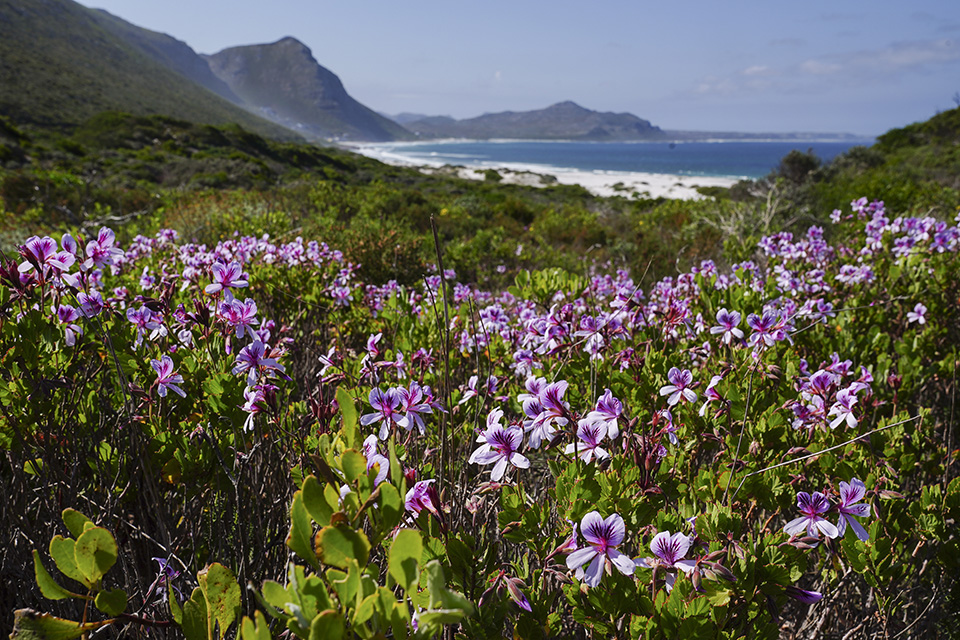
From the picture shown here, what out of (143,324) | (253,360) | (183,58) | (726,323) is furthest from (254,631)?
(183,58)

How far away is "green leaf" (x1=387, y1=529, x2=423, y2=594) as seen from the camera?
737 millimetres

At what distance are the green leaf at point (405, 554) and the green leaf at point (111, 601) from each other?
0.44m

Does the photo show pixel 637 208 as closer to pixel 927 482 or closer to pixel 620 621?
pixel 927 482

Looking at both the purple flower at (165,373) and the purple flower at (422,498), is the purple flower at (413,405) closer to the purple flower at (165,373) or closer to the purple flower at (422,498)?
the purple flower at (422,498)

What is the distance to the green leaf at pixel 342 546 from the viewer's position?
0.78m

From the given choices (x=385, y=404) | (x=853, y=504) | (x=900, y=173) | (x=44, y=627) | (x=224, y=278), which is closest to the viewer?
(x=44, y=627)

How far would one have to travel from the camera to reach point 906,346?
2930 mm

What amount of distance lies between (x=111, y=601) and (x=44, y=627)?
85mm

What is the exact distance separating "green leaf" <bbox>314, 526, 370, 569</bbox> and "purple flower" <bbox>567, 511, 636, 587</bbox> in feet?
1.44

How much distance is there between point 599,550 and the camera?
1060mm

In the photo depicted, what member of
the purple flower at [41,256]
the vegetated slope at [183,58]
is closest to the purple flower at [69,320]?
the purple flower at [41,256]

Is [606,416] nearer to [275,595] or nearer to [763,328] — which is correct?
[275,595]

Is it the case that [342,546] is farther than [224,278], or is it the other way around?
[224,278]

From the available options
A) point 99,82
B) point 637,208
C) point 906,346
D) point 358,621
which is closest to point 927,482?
point 906,346
